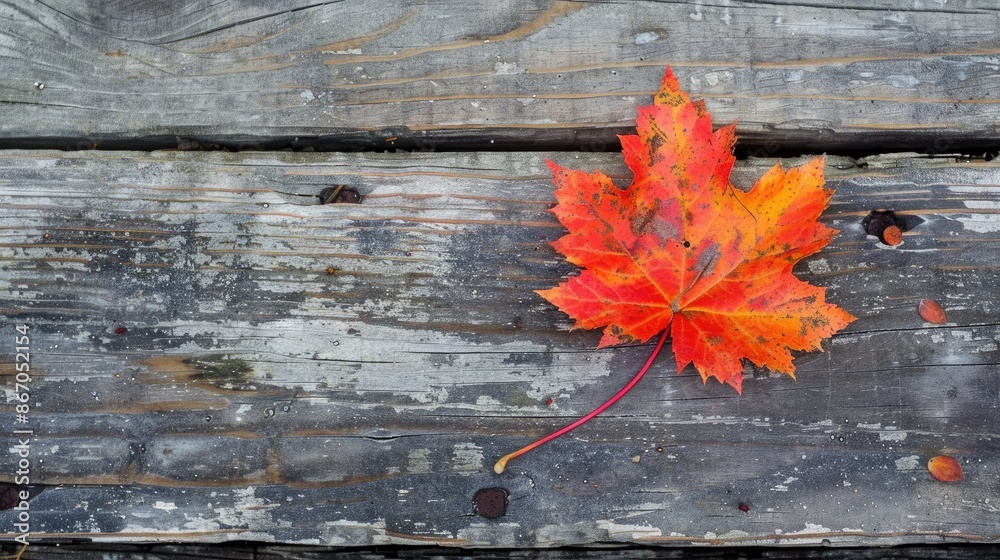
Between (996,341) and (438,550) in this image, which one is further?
(438,550)

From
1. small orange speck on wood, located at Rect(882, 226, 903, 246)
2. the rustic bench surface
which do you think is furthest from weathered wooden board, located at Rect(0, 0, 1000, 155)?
small orange speck on wood, located at Rect(882, 226, 903, 246)

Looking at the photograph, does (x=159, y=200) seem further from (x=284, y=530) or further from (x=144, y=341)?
(x=284, y=530)

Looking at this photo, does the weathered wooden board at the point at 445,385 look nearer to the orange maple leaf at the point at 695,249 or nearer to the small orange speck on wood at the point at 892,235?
the small orange speck on wood at the point at 892,235

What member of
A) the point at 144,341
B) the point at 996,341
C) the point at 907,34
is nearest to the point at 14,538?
the point at 144,341

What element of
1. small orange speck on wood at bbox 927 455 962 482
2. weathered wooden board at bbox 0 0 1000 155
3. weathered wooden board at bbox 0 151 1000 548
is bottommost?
small orange speck on wood at bbox 927 455 962 482

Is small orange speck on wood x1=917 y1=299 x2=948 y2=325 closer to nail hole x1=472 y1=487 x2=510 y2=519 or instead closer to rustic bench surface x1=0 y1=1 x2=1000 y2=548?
rustic bench surface x1=0 y1=1 x2=1000 y2=548

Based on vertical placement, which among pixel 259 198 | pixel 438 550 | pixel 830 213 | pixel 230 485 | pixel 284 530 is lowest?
pixel 438 550

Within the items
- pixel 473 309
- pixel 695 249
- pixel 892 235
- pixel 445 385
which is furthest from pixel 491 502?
pixel 892 235

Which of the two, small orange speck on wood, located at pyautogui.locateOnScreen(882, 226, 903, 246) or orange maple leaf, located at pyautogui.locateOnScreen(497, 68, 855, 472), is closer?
orange maple leaf, located at pyautogui.locateOnScreen(497, 68, 855, 472)
